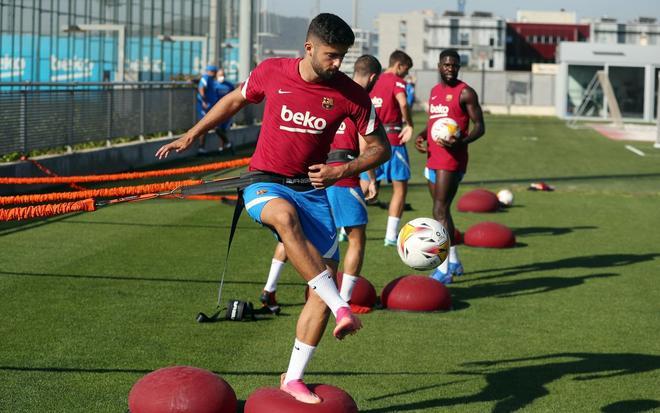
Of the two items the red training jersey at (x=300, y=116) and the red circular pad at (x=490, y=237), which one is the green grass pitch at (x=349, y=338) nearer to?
the red circular pad at (x=490, y=237)

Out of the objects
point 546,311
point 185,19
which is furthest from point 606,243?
point 185,19

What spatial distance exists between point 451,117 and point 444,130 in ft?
0.87

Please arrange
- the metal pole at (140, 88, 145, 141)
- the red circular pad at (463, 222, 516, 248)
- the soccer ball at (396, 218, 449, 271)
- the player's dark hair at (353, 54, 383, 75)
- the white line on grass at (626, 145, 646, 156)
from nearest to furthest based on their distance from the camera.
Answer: the soccer ball at (396, 218, 449, 271)
the player's dark hair at (353, 54, 383, 75)
the red circular pad at (463, 222, 516, 248)
the metal pole at (140, 88, 145, 141)
the white line on grass at (626, 145, 646, 156)

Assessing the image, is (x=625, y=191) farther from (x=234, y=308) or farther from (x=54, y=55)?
(x=54, y=55)

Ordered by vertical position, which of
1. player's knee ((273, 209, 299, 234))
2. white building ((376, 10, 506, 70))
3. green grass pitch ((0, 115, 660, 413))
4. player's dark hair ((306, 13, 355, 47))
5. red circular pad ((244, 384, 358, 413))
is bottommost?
green grass pitch ((0, 115, 660, 413))

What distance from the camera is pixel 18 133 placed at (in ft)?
61.6

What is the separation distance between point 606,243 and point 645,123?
47612mm

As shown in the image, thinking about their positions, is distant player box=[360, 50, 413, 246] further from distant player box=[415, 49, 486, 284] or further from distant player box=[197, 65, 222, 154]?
distant player box=[197, 65, 222, 154]

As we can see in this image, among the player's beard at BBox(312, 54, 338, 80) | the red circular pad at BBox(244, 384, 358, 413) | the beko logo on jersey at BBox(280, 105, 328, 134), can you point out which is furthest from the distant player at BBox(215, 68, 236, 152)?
the red circular pad at BBox(244, 384, 358, 413)

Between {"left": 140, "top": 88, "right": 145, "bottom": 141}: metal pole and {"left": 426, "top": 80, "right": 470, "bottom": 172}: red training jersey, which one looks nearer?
{"left": 426, "top": 80, "right": 470, "bottom": 172}: red training jersey

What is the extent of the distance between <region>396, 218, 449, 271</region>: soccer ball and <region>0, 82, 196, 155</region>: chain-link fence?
1123cm

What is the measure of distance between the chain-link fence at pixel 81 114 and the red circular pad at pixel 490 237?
8.34 m

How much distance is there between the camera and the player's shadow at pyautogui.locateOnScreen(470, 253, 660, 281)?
12109 millimetres

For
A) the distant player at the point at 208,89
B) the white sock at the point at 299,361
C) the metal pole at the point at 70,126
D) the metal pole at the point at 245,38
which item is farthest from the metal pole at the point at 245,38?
the white sock at the point at 299,361
